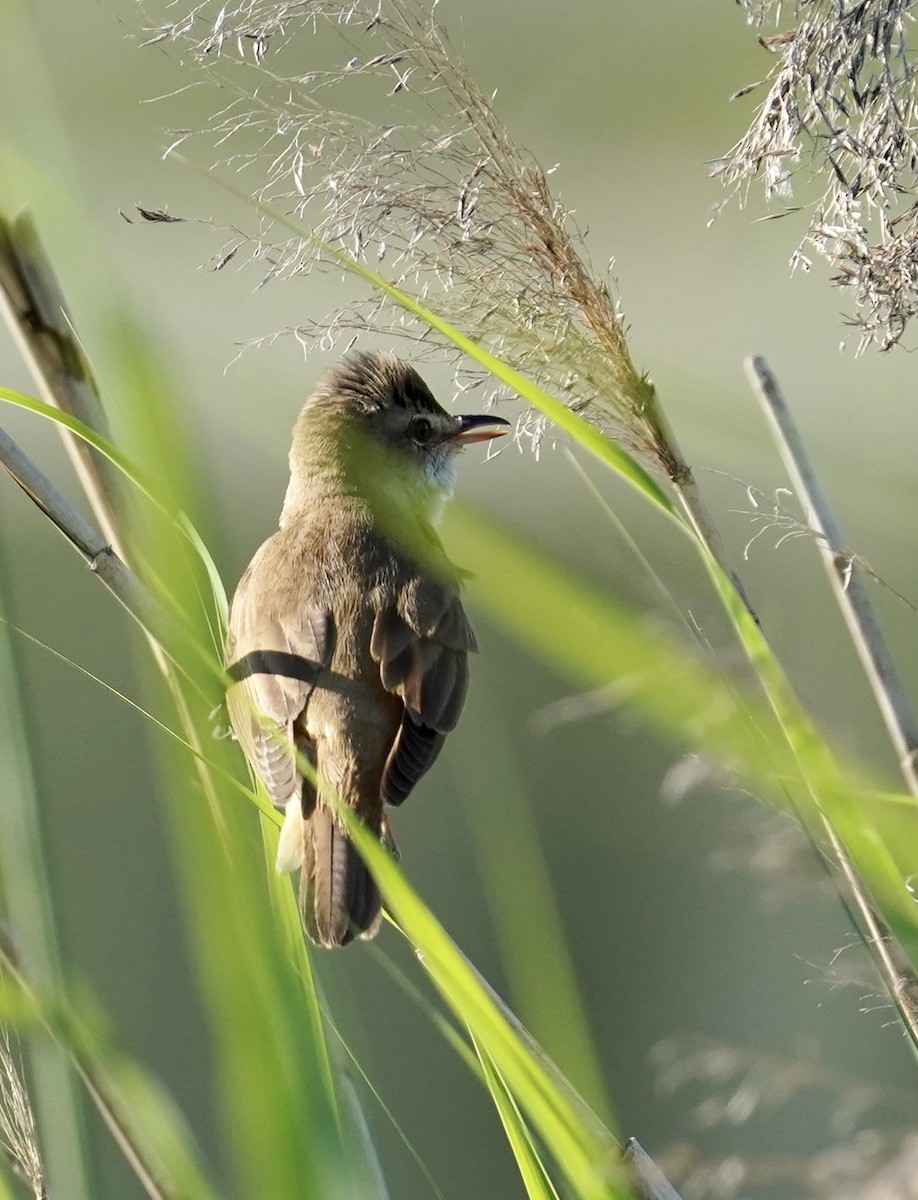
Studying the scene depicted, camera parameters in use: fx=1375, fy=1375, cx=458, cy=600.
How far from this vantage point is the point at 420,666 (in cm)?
190

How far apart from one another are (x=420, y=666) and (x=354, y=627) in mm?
113

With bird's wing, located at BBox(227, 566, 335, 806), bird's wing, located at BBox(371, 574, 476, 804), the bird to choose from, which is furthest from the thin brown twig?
bird's wing, located at BBox(227, 566, 335, 806)

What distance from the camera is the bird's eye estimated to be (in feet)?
7.42

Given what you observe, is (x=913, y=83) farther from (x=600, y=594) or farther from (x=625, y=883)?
(x=625, y=883)

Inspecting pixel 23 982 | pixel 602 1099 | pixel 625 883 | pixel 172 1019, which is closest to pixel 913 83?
pixel 602 1099

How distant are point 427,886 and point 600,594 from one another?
3.07 metres

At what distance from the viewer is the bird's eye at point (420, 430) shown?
2262 millimetres

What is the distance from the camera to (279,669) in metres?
1.87

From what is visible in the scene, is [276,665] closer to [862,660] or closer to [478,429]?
[478,429]

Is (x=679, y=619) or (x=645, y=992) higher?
(x=679, y=619)

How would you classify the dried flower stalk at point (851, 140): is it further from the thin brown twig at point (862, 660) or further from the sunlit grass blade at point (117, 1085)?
the sunlit grass blade at point (117, 1085)

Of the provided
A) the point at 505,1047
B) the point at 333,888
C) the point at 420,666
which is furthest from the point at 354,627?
the point at 505,1047

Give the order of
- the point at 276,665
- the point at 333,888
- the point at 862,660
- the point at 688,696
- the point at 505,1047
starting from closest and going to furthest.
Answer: the point at 505,1047, the point at 688,696, the point at 862,660, the point at 333,888, the point at 276,665

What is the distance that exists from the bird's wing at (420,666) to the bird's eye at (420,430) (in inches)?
12.7
